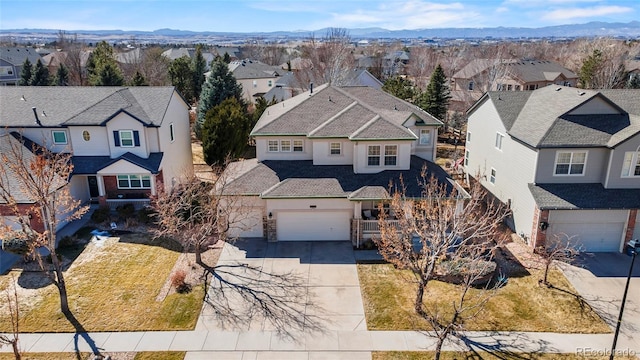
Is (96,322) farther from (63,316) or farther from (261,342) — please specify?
(261,342)

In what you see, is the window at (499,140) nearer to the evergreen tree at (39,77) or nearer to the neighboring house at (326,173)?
the neighboring house at (326,173)

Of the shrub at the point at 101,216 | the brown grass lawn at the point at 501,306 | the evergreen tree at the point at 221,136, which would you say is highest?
the evergreen tree at the point at 221,136

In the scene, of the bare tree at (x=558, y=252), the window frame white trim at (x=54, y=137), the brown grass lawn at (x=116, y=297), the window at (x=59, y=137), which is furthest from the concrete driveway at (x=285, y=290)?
the window at (x=59, y=137)

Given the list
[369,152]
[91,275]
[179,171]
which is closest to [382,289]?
[369,152]

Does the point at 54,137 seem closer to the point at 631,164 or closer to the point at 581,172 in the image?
the point at 581,172

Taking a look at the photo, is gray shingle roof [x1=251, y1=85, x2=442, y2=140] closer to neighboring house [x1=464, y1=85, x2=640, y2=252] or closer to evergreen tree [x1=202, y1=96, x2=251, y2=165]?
evergreen tree [x1=202, y1=96, x2=251, y2=165]

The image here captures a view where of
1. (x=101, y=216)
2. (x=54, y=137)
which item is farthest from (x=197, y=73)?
(x=101, y=216)
